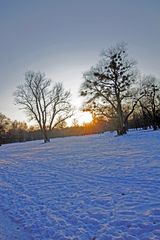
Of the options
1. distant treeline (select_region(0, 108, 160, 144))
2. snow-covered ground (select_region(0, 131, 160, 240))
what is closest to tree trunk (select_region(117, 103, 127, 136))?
snow-covered ground (select_region(0, 131, 160, 240))

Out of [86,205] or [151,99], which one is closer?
[86,205]

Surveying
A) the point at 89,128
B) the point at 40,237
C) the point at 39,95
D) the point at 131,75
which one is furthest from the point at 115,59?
the point at 89,128

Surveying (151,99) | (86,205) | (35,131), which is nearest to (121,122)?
(151,99)

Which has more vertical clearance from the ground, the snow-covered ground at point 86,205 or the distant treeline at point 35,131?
the distant treeline at point 35,131

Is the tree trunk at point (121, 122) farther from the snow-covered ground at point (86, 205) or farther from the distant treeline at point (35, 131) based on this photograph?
the distant treeline at point (35, 131)

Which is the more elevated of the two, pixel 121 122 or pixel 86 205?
pixel 121 122

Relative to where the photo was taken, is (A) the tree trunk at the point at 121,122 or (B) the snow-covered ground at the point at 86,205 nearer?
(B) the snow-covered ground at the point at 86,205

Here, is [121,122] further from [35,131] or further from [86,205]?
[35,131]

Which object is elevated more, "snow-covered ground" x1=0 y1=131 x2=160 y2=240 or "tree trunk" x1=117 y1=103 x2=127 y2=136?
"tree trunk" x1=117 y1=103 x2=127 y2=136

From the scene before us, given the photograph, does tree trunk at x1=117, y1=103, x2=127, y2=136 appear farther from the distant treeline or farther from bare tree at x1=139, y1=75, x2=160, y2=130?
the distant treeline

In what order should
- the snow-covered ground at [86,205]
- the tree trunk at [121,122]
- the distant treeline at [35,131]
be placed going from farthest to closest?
the distant treeline at [35,131]
the tree trunk at [121,122]
the snow-covered ground at [86,205]

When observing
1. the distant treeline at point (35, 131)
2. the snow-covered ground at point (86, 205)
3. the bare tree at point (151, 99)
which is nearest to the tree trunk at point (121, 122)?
the bare tree at point (151, 99)

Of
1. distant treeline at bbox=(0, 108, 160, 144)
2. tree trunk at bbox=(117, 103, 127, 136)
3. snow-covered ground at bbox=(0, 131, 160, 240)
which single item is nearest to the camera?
snow-covered ground at bbox=(0, 131, 160, 240)

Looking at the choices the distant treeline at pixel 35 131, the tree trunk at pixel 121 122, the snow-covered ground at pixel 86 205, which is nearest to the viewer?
the snow-covered ground at pixel 86 205
